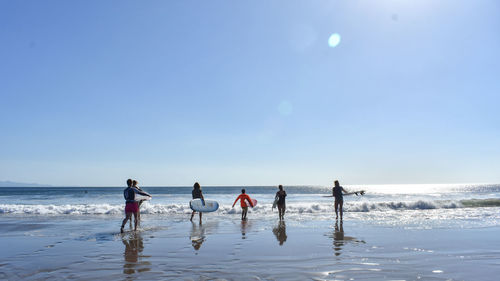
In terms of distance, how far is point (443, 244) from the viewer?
9.02m

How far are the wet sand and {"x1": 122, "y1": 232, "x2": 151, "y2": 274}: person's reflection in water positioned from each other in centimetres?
2

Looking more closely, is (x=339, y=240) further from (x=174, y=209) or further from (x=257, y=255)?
(x=174, y=209)

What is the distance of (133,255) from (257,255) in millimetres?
3111

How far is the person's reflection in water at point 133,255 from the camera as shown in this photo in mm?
6617

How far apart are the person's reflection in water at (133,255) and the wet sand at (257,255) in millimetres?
21

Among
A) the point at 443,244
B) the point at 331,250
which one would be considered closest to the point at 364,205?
the point at 443,244

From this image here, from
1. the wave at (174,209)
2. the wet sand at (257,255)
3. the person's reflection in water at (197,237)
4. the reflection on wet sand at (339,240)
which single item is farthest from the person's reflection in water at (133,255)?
the wave at (174,209)

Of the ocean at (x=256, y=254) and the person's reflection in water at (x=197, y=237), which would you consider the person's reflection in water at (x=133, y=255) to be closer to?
the ocean at (x=256, y=254)

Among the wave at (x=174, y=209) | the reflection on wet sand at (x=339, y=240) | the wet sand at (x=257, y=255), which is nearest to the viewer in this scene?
the wet sand at (x=257, y=255)

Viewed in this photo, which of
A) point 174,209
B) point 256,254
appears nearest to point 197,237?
point 256,254

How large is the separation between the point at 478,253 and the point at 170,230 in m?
10.1

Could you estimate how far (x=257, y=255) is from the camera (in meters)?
7.80

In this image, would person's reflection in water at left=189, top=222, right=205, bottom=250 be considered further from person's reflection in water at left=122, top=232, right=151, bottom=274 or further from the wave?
the wave

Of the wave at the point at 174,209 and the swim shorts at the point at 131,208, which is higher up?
the swim shorts at the point at 131,208
